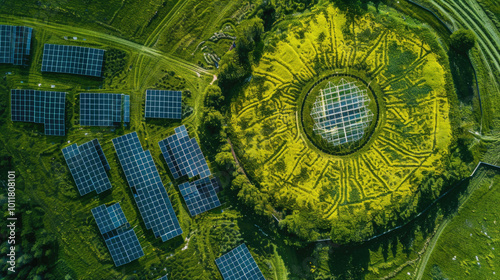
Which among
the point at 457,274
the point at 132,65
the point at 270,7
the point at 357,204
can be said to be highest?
the point at 270,7

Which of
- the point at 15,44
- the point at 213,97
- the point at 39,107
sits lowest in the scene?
the point at 213,97

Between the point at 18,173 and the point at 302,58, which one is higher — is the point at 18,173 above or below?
below

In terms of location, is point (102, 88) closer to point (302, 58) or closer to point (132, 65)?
point (132, 65)

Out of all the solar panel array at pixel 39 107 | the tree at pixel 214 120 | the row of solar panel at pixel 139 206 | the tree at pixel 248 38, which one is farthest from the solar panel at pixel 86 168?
the tree at pixel 248 38

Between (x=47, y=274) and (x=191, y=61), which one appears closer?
(x=47, y=274)

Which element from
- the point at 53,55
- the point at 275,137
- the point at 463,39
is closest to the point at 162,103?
the point at 53,55

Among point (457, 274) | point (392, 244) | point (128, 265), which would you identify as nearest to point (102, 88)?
point (128, 265)

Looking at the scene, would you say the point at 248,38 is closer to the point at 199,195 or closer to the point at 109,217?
the point at 199,195
